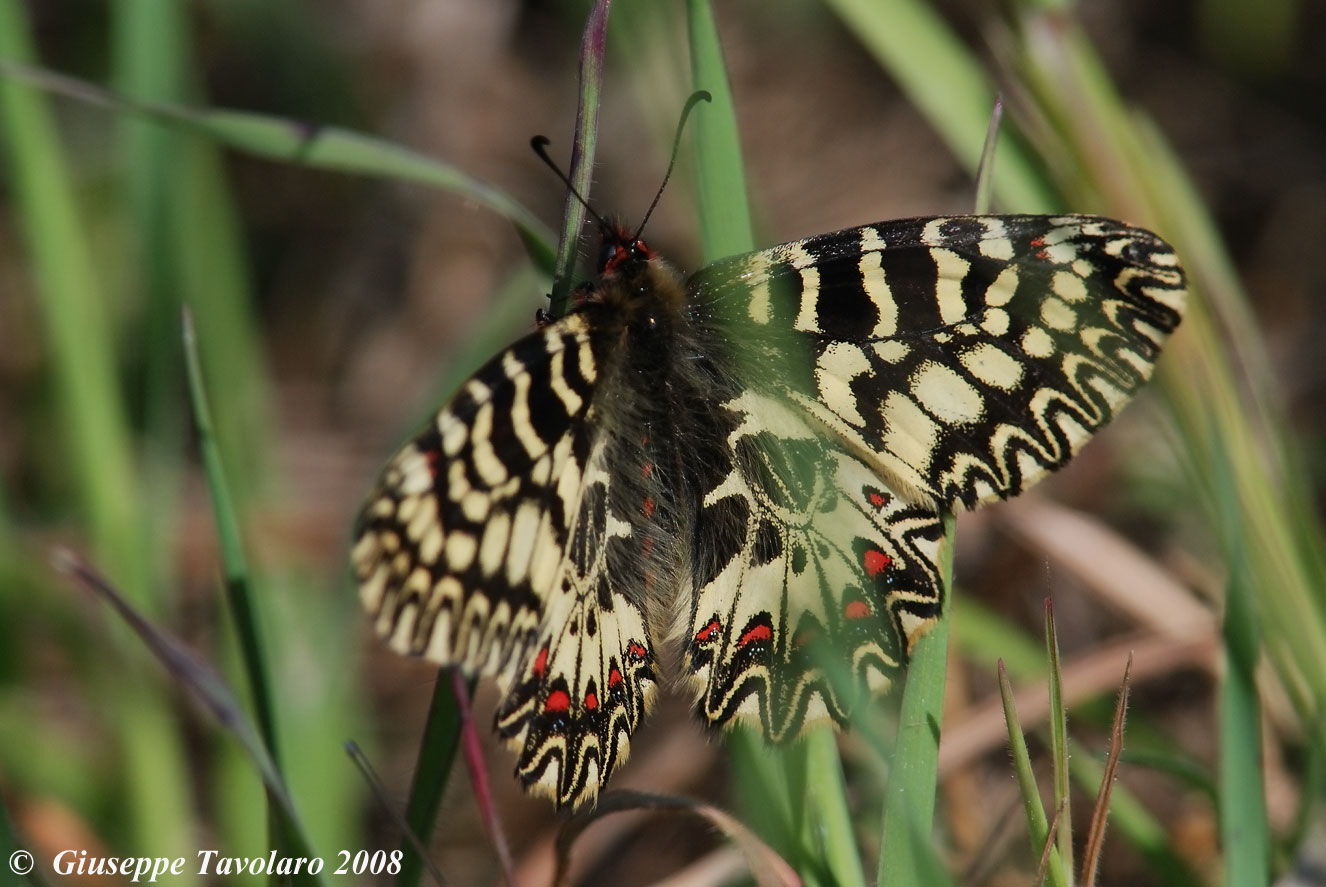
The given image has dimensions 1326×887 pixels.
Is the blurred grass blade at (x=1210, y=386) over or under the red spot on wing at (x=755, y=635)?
over

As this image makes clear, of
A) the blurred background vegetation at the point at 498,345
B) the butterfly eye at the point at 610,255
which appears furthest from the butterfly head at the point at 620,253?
the blurred background vegetation at the point at 498,345

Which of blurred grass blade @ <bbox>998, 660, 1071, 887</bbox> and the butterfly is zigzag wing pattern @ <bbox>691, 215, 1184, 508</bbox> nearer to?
the butterfly

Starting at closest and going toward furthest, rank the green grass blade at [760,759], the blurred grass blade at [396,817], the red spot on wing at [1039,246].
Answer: the blurred grass blade at [396,817] < the green grass blade at [760,759] < the red spot on wing at [1039,246]

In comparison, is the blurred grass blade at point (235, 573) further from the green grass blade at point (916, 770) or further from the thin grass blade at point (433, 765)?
the green grass blade at point (916, 770)

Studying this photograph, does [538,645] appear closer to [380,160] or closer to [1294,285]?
[380,160]

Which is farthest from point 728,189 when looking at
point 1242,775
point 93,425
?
point 93,425

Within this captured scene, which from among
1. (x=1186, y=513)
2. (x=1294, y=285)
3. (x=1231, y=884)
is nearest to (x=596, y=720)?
(x=1231, y=884)
